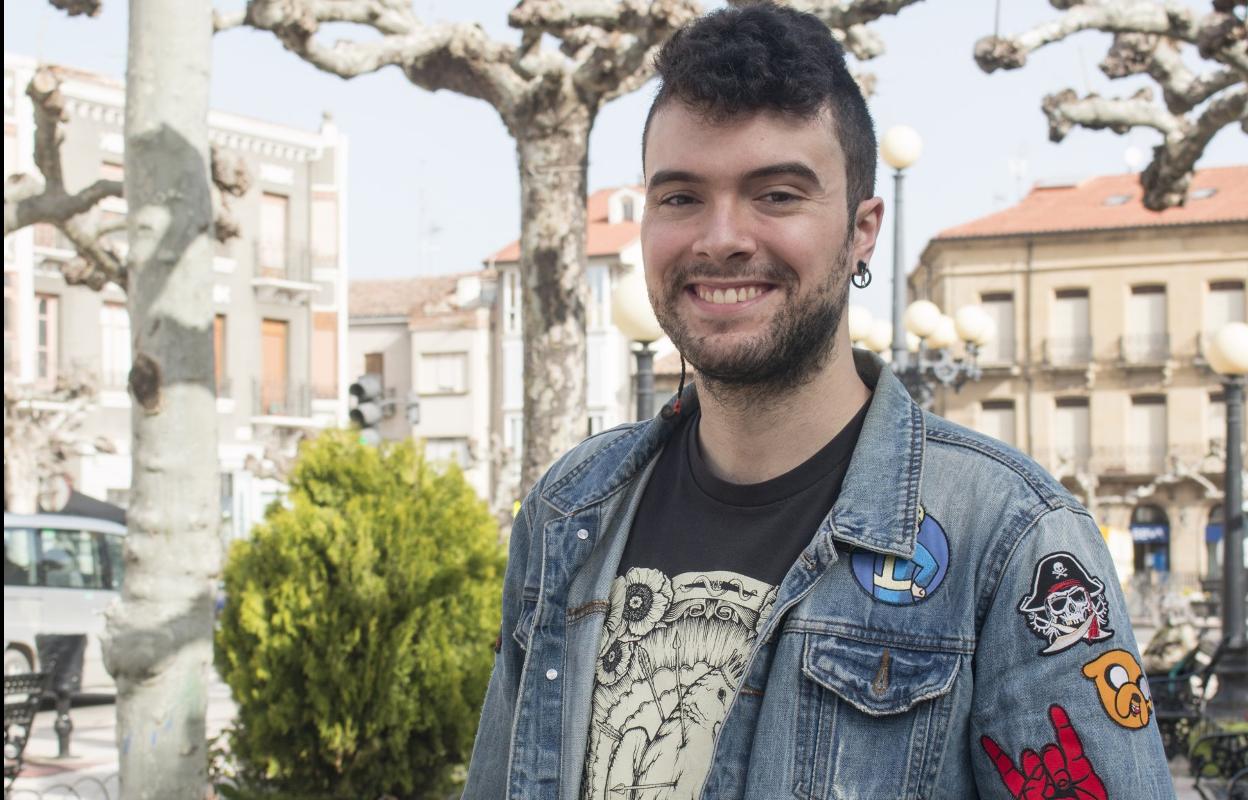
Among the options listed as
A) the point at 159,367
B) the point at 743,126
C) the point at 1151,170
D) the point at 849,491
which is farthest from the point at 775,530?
the point at 1151,170

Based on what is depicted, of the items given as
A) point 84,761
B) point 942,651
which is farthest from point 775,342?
point 84,761

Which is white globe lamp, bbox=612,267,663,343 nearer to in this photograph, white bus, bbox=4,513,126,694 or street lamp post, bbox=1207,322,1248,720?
street lamp post, bbox=1207,322,1248,720

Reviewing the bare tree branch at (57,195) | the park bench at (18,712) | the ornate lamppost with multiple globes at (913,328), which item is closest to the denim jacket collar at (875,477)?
the bare tree branch at (57,195)

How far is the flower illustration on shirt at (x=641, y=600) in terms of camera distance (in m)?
1.94

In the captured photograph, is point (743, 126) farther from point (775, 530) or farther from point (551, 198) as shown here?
point (551, 198)

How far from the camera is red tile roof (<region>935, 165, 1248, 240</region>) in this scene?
45594 mm

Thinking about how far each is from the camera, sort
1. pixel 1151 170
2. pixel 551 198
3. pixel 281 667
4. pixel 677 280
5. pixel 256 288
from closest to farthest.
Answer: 1. pixel 677 280
2. pixel 281 667
3. pixel 551 198
4. pixel 1151 170
5. pixel 256 288

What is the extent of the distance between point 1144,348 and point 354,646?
4324 centimetres

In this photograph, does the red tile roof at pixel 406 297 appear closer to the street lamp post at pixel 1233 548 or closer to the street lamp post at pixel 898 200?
the street lamp post at pixel 898 200

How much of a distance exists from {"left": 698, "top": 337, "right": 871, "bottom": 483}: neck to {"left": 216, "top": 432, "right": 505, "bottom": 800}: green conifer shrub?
14.7 feet

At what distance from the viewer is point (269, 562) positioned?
21.3 feet

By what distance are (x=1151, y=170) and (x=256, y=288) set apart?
1191 inches

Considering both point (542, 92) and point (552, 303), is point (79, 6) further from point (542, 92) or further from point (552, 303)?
point (552, 303)

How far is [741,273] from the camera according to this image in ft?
6.18
